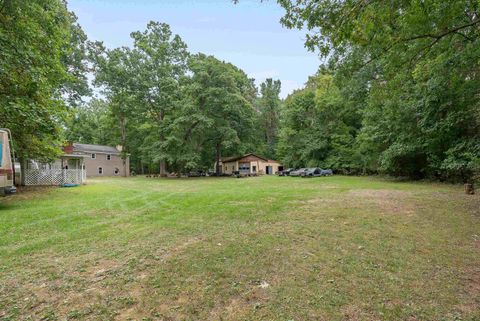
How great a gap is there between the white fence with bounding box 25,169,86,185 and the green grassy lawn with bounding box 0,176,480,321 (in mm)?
10034

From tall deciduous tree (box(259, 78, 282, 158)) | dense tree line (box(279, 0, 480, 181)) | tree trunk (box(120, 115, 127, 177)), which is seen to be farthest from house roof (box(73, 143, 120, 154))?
dense tree line (box(279, 0, 480, 181))

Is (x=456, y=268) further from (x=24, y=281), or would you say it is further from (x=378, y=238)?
(x=24, y=281)

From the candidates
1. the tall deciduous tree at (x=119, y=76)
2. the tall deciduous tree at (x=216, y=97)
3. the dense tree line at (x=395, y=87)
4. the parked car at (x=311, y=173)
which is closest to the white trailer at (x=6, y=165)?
the dense tree line at (x=395, y=87)

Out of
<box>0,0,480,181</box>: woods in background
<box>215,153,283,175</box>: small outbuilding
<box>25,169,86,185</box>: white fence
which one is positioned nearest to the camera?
<box>0,0,480,181</box>: woods in background

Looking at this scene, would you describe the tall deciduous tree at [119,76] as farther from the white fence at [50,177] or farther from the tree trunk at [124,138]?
the white fence at [50,177]

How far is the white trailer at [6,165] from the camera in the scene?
645 cm

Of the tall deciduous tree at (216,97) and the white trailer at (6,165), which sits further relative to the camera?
the tall deciduous tree at (216,97)

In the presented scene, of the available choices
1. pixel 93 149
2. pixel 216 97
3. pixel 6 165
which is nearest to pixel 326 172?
pixel 216 97

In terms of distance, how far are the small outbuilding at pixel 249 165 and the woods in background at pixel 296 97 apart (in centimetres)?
181

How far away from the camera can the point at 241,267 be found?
3.21 metres

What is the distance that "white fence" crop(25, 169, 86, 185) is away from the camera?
13.9 meters

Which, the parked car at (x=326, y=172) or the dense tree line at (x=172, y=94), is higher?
the dense tree line at (x=172, y=94)

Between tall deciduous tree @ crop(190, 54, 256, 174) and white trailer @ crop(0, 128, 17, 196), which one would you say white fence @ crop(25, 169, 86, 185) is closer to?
white trailer @ crop(0, 128, 17, 196)

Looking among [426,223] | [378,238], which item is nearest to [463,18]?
[426,223]
